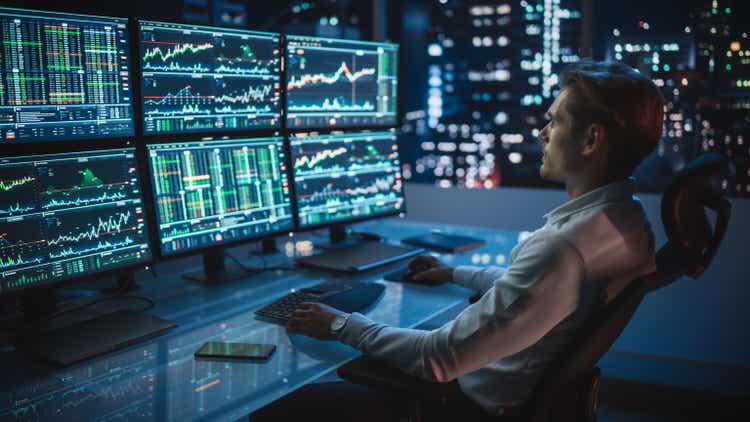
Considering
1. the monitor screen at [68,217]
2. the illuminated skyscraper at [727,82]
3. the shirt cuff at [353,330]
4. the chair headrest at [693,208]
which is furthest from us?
the illuminated skyscraper at [727,82]

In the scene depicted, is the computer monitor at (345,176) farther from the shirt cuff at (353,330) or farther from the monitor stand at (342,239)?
the shirt cuff at (353,330)

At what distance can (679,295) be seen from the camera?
3158mm

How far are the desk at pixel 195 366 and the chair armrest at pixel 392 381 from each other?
0.08 m

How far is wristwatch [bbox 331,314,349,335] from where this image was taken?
4.91 feet

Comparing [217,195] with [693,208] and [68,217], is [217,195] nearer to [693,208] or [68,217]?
[68,217]

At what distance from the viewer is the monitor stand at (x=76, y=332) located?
4.85ft

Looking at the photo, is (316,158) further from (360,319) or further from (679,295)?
(679,295)

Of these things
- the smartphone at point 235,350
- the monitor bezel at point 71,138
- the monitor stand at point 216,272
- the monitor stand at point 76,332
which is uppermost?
the monitor bezel at point 71,138

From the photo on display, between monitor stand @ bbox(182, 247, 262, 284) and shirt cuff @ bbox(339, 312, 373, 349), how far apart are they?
72 centimetres

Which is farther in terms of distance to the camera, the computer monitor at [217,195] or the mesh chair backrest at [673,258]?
the computer monitor at [217,195]

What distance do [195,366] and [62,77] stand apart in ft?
2.76

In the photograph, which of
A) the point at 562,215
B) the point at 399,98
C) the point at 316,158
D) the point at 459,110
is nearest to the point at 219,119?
the point at 316,158

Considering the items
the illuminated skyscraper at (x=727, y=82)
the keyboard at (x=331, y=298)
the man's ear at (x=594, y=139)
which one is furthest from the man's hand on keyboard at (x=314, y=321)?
the illuminated skyscraper at (x=727, y=82)

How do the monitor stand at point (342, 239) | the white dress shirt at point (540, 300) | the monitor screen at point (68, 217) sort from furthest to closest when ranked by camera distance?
the monitor stand at point (342, 239)
the monitor screen at point (68, 217)
the white dress shirt at point (540, 300)
